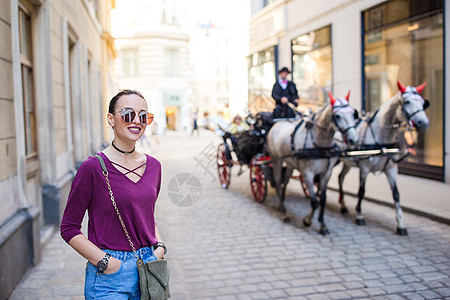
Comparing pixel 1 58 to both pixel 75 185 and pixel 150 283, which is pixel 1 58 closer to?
pixel 75 185

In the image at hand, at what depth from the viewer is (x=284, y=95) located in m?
8.02

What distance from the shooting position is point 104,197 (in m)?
2.11

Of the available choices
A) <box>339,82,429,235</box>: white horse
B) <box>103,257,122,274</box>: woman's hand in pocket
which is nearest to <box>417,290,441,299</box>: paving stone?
<box>339,82,429,235</box>: white horse

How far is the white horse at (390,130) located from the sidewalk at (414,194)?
3.67 feet

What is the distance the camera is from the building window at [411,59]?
1043 centimetres

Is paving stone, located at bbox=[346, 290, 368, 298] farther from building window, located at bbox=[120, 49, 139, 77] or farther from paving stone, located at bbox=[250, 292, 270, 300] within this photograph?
building window, located at bbox=[120, 49, 139, 77]

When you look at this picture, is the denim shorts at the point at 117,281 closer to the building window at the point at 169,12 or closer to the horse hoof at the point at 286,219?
the horse hoof at the point at 286,219

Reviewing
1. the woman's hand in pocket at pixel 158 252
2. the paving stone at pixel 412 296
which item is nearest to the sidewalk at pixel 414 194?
the paving stone at pixel 412 296

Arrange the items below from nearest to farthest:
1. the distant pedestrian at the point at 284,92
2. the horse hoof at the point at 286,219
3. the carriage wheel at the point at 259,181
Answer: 1. the horse hoof at the point at 286,219
2. the distant pedestrian at the point at 284,92
3. the carriage wheel at the point at 259,181

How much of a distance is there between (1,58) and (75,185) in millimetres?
2982

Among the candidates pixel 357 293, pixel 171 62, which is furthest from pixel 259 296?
pixel 171 62

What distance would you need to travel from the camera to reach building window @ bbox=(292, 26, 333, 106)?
13836 millimetres

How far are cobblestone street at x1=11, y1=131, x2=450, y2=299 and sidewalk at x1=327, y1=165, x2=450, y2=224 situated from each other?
0.83 ft

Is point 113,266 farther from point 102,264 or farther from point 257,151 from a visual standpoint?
point 257,151
